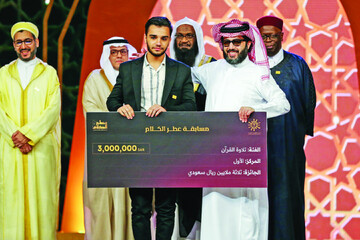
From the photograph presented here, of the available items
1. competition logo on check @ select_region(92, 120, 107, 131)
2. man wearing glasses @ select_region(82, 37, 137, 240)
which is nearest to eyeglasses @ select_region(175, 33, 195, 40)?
man wearing glasses @ select_region(82, 37, 137, 240)

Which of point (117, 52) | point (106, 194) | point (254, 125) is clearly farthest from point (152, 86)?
point (106, 194)

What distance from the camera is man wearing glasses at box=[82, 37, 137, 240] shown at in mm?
5336

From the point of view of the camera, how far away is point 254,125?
4.24m

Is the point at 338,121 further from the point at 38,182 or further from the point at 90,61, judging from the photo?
the point at 38,182

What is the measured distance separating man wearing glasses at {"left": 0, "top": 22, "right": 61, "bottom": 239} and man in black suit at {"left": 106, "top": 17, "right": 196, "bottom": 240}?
1066mm

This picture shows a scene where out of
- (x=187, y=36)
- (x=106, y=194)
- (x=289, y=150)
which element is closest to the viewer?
(x=289, y=150)

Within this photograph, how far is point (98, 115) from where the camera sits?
166 inches

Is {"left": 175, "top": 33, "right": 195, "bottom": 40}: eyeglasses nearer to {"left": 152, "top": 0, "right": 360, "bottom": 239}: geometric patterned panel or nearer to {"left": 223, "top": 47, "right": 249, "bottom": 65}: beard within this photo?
{"left": 223, "top": 47, "right": 249, "bottom": 65}: beard

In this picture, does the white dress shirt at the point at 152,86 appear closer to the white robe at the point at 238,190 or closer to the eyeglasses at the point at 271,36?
the white robe at the point at 238,190

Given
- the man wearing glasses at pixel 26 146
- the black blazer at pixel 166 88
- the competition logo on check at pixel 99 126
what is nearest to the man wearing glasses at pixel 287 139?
the black blazer at pixel 166 88

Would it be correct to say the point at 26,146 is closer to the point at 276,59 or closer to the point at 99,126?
the point at 99,126

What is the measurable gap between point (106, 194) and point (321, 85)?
2412 millimetres

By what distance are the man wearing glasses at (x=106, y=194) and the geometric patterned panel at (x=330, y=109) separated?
1463mm

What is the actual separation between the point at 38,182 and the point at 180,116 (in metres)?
1.67
